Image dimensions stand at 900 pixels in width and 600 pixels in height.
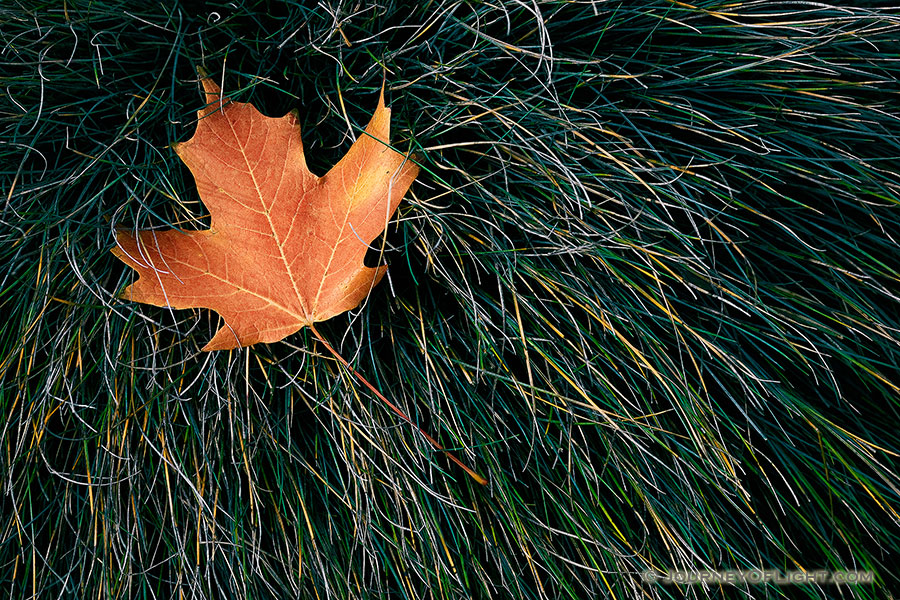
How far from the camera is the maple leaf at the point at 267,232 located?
39.6 inches

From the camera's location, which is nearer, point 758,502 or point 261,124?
point 261,124

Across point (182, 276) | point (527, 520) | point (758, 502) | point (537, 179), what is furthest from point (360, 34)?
point (758, 502)

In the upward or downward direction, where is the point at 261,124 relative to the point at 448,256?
upward

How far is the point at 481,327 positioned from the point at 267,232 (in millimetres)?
378

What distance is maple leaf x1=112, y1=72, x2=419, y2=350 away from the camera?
1006 millimetres

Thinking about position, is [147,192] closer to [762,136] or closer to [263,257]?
[263,257]

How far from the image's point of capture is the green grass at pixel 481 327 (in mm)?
1082

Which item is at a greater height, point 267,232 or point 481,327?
point 267,232

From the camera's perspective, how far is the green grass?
3.55ft

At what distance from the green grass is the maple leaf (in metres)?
0.07

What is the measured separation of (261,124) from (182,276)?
27cm

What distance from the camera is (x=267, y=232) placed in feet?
3.36

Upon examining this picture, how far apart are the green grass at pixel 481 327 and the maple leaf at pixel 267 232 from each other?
0.22 feet

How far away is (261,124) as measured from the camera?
1.00m
